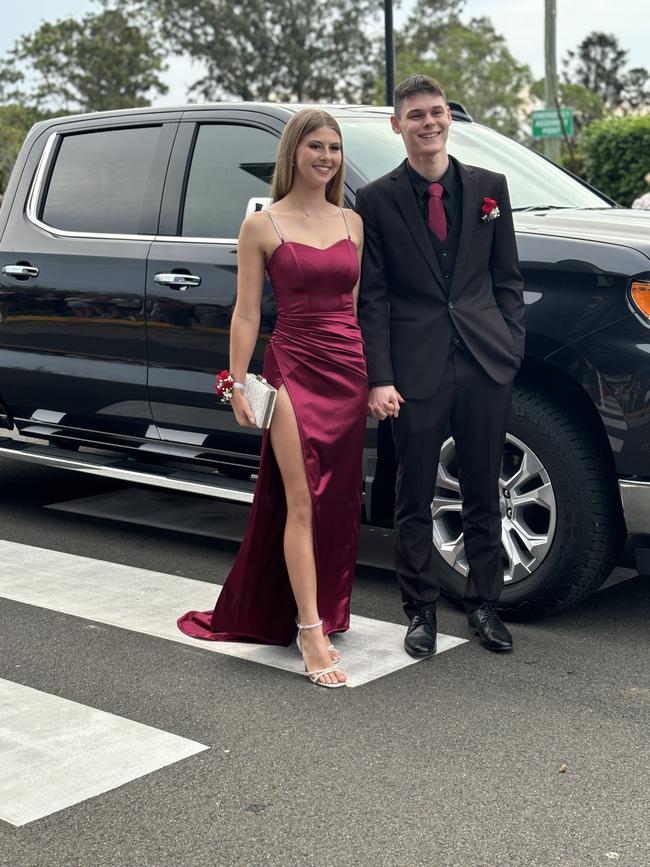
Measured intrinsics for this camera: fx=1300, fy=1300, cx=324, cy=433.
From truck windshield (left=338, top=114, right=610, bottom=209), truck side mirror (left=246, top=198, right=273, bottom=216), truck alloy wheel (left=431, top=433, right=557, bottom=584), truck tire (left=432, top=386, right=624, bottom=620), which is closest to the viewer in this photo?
truck tire (left=432, top=386, right=624, bottom=620)

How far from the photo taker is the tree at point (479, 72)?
181ft

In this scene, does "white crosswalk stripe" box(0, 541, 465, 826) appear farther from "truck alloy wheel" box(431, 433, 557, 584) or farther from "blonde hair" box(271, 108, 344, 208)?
"blonde hair" box(271, 108, 344, 208)

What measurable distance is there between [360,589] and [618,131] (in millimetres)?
16791

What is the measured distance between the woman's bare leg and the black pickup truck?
681 millimetres

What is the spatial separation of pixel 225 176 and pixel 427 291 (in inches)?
64.2

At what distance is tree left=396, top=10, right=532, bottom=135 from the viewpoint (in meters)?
55.2

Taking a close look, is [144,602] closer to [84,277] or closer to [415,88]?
[84,277]

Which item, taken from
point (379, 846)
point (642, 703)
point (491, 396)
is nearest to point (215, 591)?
point (491, 396)

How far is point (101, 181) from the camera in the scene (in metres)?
6.15

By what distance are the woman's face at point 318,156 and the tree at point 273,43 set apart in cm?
5056

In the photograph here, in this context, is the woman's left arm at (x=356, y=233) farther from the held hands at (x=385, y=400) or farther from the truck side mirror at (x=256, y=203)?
the truck side mirror at (x=256, y=203)

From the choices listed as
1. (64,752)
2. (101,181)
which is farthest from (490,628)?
(101,181)

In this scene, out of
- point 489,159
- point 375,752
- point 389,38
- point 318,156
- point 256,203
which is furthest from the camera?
point 389,38

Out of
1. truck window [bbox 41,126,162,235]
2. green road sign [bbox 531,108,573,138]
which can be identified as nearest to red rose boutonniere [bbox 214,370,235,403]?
truck window [bbox 41,126,162,235]
